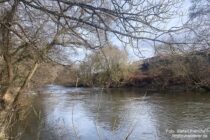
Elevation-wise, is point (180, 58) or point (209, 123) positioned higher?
point (180, 58)

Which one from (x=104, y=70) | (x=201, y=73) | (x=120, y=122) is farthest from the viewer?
(x=201, y=73)

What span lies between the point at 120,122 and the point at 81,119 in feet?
6.76

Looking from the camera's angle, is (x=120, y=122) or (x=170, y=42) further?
(x=120, y=122)

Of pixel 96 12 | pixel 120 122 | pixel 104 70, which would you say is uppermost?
pixel 96 12

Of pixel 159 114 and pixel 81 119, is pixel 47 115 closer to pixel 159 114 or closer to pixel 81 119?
pixel 81 119

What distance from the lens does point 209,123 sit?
531 inches

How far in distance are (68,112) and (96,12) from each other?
14.6m

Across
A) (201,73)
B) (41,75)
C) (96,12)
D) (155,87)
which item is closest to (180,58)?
(96,12)

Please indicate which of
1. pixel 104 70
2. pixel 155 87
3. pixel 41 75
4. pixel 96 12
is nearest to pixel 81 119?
pixel 41 75

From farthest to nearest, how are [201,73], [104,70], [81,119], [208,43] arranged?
[201,73] → [81,119] → [104,70] → [208,43]

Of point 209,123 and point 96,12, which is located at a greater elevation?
point 96,12

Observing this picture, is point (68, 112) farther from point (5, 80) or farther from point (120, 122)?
point (5, 80)

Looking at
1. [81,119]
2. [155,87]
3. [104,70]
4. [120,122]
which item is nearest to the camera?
[104,70]

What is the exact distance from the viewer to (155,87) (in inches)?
1468
